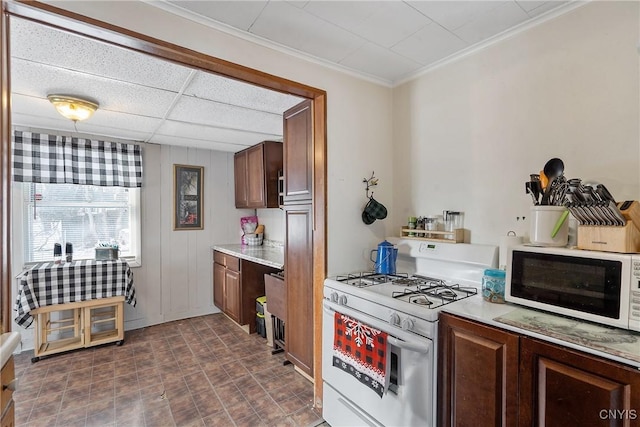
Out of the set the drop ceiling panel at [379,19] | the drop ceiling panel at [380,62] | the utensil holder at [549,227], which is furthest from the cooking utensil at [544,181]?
the drop ceiling panel at [380,62]

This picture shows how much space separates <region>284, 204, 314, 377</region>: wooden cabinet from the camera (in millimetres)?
2248

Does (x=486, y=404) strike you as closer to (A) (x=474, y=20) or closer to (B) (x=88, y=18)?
(A) (x=474, y=20)

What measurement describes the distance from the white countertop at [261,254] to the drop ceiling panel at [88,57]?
1.68 m

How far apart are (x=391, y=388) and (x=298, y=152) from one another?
1.70m

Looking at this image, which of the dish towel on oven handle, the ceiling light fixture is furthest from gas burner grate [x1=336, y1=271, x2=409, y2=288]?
the ceiling light fixture

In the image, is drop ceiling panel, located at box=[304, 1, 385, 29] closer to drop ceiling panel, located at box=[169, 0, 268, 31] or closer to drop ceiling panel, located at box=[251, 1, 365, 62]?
drop ceiling panel, located at box=[251, 1, 365, 62]

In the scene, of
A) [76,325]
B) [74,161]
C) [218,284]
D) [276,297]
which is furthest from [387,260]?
[74,161]

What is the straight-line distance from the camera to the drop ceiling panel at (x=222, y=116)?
2406mm

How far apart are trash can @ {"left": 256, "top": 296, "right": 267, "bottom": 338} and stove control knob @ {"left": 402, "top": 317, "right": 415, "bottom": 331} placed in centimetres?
208

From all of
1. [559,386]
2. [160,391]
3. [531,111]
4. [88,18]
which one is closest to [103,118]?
[88,18]

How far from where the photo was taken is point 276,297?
2.77 metres

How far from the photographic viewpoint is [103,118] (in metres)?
2.74

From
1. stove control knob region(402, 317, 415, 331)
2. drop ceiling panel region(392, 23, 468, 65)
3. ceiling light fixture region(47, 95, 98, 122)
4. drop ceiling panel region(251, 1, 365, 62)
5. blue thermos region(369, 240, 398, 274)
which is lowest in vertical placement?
stove control knob region(402, 317, 415, 331)

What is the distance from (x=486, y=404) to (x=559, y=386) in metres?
0.30
